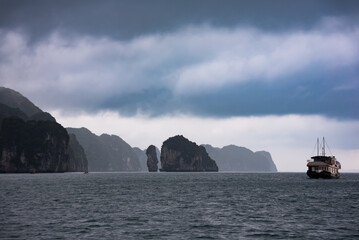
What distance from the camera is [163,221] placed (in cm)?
4203

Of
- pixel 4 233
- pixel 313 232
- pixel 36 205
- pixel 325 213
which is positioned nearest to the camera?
pixel 4 233

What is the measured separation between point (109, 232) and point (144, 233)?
10.7ft

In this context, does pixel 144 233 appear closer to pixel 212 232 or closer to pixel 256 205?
pixel 212 232

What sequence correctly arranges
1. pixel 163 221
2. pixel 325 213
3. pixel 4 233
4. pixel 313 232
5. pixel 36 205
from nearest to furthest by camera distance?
pixel 4 233 → pixel 313 232 → pixel 163 221 → pixel 325 213 → pixel 36 205

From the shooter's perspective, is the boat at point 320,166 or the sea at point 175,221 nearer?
the sea at point 175,221

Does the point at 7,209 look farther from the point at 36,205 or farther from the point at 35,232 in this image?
the point at 35,232

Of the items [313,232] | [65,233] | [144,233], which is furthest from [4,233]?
[313,232]

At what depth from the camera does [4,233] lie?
33875 millimetres

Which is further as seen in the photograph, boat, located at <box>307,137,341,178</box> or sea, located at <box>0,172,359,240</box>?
boat, located at <box>307,137,341,178</box>

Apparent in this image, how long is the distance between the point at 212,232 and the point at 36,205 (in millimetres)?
30820

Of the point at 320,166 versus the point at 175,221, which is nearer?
the point at 175,221

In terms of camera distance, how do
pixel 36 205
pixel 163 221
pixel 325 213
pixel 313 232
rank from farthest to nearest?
pixel 36 205 < pixel 325 213 < pixel 163 221 < pixel 313 232

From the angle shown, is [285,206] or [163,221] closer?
[163,221]

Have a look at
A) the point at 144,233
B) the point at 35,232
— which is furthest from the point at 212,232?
the point at 35,232
